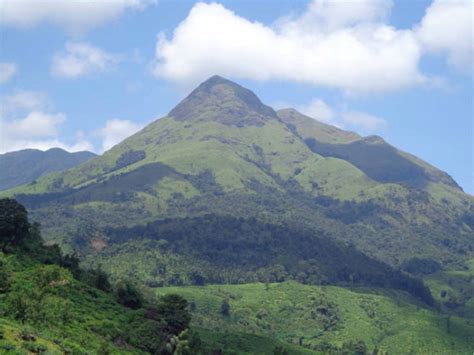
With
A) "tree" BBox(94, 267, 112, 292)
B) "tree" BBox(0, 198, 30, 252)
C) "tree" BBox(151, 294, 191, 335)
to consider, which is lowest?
"tree" BBox(151, 294, 191, 335)

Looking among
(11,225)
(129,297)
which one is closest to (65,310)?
(129,297)

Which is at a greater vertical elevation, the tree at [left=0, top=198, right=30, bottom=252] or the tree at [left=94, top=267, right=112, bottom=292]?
the tree at [left=0, top=198, right=30, bottom=252]

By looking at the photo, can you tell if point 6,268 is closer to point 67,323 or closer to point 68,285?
point 67,323

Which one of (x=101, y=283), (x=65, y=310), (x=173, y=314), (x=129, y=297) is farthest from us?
(x=101, y=283)

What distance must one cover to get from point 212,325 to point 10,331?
440 ft

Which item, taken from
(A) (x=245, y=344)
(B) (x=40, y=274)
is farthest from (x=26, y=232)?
(A) (x=245, y=344)

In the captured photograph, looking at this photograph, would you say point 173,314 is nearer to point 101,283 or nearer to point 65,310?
point 101,283

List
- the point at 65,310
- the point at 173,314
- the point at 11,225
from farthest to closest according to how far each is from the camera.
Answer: the point at 11,225 → the point at 173,314 → the point at 65,310

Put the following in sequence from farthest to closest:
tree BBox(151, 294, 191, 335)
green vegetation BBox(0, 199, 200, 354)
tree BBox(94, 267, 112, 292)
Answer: tree BBox(94, 267, 112, 292) < tree BBox(151, 294, 191, 335) < green vegetation BBox(0, 199, 200, 354)

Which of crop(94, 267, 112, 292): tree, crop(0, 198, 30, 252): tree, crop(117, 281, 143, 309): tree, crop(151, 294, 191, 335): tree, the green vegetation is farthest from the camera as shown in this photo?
crop(94, 267, 112, 292): tree

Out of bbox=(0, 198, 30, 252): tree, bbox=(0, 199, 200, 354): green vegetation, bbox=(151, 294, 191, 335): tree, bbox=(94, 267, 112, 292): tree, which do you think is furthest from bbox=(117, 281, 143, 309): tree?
bbox=(0, 198, 30, 252): tree

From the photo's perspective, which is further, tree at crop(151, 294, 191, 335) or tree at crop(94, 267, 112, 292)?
tree at crop(94, 267, 112, 292)

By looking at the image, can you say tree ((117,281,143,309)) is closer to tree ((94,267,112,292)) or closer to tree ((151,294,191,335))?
tree ((94,267,112,292))

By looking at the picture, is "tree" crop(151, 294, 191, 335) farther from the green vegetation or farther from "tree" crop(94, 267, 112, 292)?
"tree" crop(94, 267, 112, 292)
